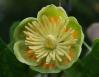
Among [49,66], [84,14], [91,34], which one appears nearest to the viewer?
[49,66]

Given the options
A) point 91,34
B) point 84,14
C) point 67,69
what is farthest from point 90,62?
point 84,14

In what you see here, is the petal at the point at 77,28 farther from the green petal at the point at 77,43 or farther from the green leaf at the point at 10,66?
the green leaf at the point at 10,66

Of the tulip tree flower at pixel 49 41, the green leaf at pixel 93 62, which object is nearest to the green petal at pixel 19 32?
the tulip tree flower at pixel 49 41

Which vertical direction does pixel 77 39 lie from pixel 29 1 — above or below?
above

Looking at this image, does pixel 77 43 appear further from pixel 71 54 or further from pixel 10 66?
pixel 10 66

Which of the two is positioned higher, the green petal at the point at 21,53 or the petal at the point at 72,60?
the green petal at the point at 21,53

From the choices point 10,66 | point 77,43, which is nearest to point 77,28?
point 77,43

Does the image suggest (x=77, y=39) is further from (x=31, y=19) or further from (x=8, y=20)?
(x=8, y=20)

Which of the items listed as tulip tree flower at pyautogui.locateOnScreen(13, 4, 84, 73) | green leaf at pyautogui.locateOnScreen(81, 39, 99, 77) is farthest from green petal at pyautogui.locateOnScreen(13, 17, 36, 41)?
green leaf at pyautogui.locateOnScreen(81, 39, 99, 77)
